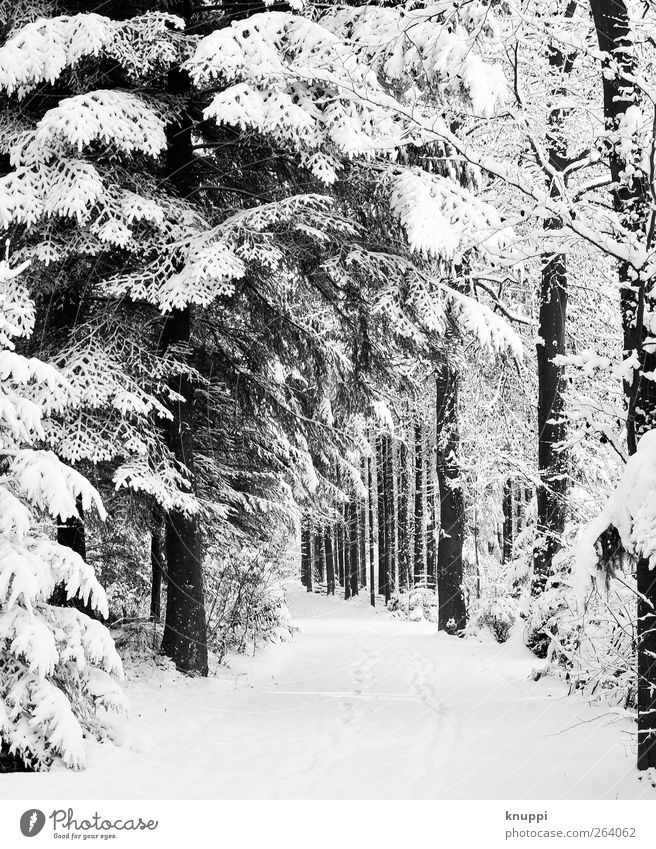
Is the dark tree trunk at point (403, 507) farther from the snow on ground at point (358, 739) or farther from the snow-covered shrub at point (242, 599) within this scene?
the snow on ground at point (358, 739)

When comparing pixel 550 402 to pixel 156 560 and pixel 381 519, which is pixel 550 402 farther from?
pixel 381 519

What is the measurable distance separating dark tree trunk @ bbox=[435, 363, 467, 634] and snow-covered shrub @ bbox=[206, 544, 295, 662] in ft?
12.8

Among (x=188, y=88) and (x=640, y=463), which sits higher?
(x=188, y=88)

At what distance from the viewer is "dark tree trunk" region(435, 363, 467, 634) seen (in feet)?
52.1

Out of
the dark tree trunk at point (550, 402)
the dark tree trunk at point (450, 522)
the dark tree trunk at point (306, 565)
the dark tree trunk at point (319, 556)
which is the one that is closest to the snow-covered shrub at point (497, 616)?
the dark tree trunk at point (450, 522)

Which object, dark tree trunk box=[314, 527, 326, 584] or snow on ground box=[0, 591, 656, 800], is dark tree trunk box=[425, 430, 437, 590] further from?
dark tree trunk box=[314, 527, 326, 584]

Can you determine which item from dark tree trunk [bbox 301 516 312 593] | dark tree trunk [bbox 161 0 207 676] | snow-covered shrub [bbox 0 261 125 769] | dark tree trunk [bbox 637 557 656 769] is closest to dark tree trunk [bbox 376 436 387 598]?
dark tree trunk [bbox 301 516 312 593]

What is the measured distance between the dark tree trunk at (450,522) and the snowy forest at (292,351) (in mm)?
1934

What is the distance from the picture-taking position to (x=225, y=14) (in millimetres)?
9844

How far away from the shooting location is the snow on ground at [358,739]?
16.8 feet

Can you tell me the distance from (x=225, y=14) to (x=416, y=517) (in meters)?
20.9

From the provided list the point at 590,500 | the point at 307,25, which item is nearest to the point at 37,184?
the point at 307,25

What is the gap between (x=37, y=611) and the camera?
5.89m

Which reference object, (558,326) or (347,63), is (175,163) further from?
(558,326)
